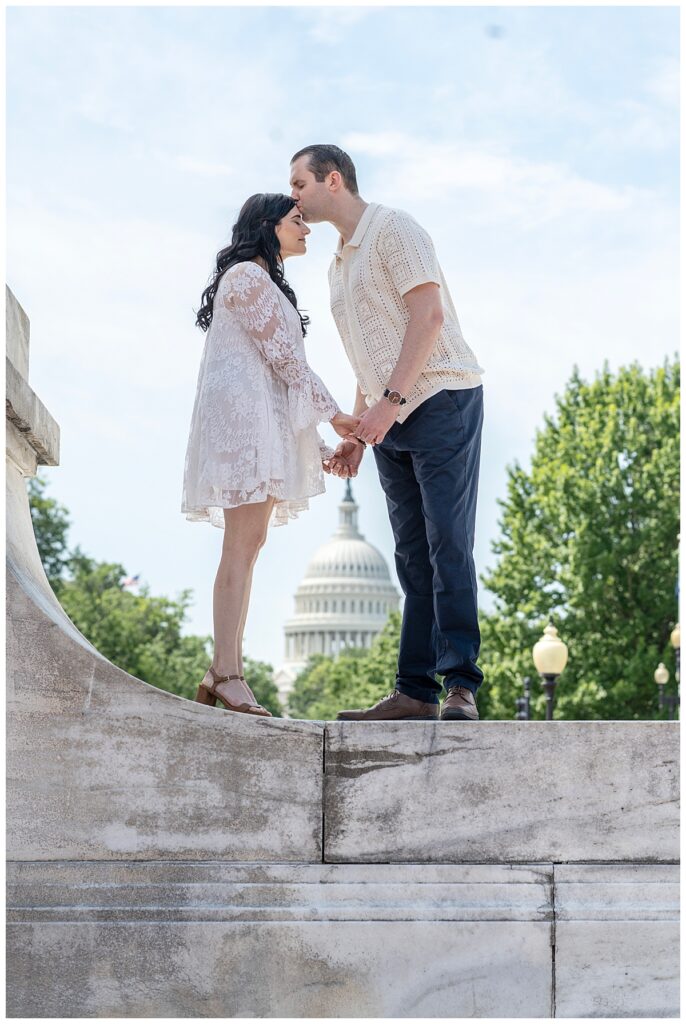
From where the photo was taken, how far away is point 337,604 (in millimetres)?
153000

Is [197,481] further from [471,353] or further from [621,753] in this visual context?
[621,753]

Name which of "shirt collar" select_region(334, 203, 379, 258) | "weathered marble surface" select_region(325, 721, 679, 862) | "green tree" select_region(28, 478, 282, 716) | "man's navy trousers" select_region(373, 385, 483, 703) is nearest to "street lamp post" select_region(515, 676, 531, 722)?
"green tree" select_region(28, 478, 282, 716)

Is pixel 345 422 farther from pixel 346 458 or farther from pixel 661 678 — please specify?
A: pixel 661 678

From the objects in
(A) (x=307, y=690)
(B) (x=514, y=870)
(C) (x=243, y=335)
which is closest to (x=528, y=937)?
(B) (x=514, y=870)

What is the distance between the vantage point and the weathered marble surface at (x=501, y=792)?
4.66 meters

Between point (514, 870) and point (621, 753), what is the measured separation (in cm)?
52

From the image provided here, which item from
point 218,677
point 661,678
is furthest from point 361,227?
Answer: point 661,678

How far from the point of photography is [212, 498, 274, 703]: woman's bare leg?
5172mm

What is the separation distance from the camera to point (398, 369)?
5.33 meters

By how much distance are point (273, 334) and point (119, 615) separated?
42.1m

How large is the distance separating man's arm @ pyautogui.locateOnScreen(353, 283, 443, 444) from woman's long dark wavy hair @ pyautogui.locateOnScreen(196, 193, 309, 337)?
1.48 ft

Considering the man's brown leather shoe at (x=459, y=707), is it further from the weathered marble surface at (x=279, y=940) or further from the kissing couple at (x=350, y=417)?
the weathered marble surface at (x=279, y=940)

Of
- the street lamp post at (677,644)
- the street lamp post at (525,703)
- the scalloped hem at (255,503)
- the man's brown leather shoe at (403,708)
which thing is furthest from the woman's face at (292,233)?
the street lamp post at (525,703)

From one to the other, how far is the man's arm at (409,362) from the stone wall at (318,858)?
120cm
